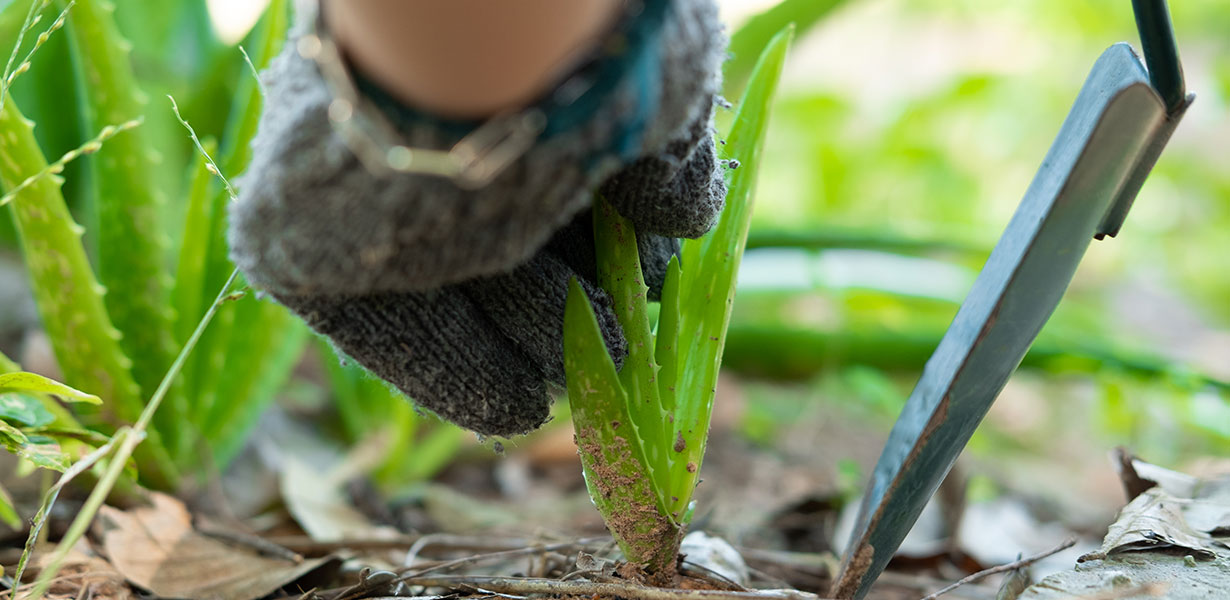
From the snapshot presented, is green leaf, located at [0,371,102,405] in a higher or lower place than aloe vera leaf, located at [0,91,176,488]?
lower

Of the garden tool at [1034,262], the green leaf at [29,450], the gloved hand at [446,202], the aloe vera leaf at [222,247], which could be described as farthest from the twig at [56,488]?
the garden tool at [1034,262]

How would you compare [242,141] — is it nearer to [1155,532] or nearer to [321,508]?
[321,508]

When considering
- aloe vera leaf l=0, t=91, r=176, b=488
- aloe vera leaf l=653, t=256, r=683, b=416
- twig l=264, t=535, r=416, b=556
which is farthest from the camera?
twig l=264, t=535, r=416, b=556

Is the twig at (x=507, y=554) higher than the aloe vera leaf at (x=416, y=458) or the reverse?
the reverse

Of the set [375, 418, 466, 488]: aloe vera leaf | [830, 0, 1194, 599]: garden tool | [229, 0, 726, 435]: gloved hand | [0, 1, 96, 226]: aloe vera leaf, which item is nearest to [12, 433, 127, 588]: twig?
[229, 0, 726, 435]: gloved hand

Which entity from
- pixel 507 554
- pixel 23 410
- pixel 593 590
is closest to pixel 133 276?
pixel 23 410

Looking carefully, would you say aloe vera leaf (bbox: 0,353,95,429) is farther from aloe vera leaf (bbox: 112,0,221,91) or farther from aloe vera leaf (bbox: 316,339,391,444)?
aloe vera leaf (bbox: 112,0,221,91)

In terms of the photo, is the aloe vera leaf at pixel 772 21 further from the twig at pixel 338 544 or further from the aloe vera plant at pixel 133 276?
the twig at pixel 338 544
